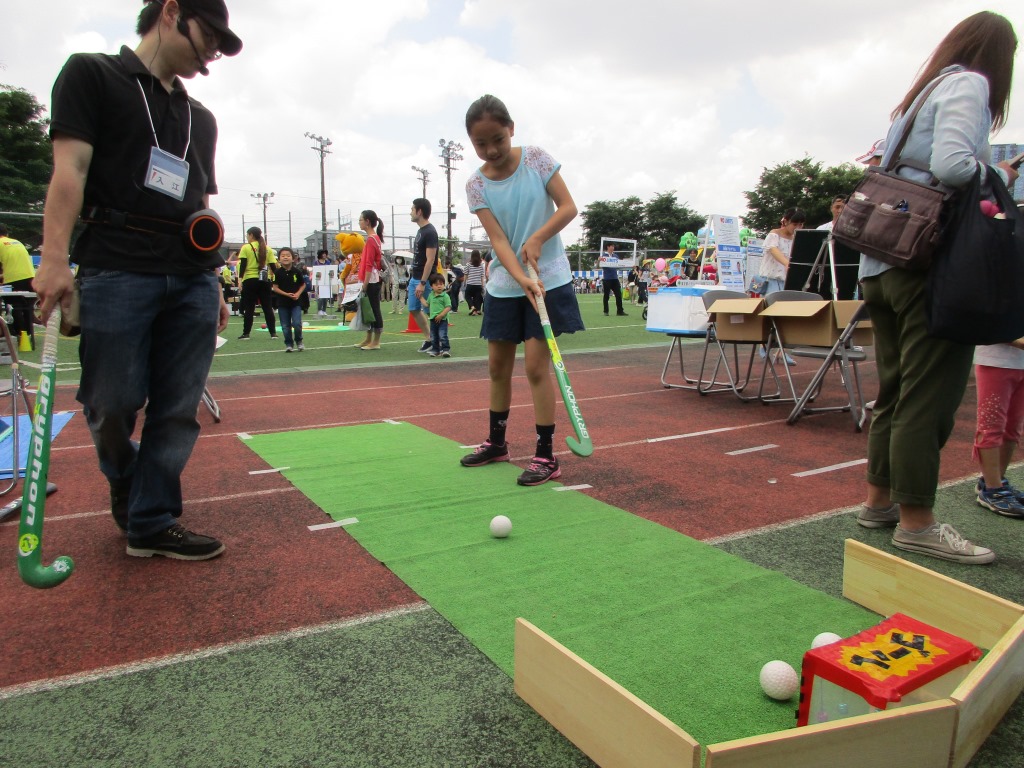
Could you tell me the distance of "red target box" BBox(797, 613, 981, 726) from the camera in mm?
1563

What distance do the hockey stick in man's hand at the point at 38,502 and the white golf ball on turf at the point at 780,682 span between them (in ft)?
6.96

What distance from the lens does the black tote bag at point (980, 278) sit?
2.49m

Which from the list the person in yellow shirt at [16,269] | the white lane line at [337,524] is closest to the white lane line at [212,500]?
the white lane line at [337,524]

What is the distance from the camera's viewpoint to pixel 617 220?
8206 cm

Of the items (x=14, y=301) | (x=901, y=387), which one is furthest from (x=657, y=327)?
(x=14, y=301)

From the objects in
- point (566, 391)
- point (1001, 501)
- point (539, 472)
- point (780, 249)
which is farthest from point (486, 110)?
point (780, 249)

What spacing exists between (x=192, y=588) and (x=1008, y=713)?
2599 mm

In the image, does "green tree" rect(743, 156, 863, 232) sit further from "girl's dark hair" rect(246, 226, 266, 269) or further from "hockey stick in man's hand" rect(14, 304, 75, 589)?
"hockey stick in man's hand" rect(14, 304, 75, 589)

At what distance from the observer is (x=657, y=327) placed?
702 centimetres

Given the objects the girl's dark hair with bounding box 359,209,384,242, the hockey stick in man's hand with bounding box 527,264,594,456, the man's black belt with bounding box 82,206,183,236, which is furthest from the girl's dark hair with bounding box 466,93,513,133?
the girl's dark hair with bounding box 359,209,384,242

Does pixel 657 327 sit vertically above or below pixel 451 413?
above

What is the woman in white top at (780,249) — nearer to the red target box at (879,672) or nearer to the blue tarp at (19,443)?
the red target box at (879,672)

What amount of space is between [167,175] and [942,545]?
3332mm

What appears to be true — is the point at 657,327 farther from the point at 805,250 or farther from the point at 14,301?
the point at 14,301
